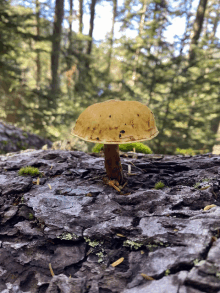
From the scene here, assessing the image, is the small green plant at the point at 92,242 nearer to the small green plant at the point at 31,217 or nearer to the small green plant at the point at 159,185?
the small green plant at the point at 31,217

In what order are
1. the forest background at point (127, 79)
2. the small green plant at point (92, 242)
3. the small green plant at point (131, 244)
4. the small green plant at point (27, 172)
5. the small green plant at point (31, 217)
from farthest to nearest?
the forest background at point (127, 79)
the small green plant at point (27, 172)
the small green plant at point (31, 217)
the small green plant at point (92, 242)
the small green plant at point (131, 244)

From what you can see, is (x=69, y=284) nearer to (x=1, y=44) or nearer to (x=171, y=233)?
(x=171, y=233)

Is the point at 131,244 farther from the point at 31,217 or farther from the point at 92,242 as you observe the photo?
the point at 31,217

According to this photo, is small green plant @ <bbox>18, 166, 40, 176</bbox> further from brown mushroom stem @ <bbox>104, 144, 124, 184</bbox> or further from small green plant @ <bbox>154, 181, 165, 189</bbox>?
small green plant @ <bbox>154, 181, 165, 189</bbox>

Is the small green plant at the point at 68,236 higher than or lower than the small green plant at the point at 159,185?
lower

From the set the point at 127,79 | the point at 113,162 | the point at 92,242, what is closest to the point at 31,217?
the point at 92,242

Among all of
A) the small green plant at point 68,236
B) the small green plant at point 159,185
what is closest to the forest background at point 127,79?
the small green plant at point 159,185

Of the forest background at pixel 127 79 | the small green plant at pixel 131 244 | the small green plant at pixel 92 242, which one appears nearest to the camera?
the small green plant at pixel 131 244
